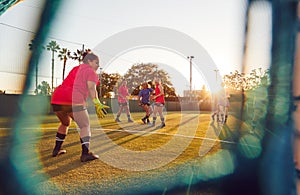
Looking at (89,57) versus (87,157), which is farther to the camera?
(89,57)

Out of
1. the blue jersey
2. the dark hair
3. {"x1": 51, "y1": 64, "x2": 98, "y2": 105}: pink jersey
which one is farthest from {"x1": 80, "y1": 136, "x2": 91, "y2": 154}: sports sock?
the blue jersey

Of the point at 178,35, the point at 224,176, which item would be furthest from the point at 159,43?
the point at 224,176

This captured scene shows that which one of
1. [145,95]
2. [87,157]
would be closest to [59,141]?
[87,157]

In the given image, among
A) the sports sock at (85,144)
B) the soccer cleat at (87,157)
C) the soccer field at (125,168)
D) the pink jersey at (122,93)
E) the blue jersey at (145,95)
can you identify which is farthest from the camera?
the pink jersey at (122,93)

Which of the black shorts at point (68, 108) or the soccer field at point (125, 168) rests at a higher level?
the black shorts at point (68, 108)

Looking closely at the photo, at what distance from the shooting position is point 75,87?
145 inches

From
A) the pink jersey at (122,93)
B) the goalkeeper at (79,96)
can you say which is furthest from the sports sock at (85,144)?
the pink jersey at (122,93)

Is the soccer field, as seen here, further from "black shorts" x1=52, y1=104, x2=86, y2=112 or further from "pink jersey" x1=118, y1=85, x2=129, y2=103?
"pink jersey" x1=118, y1=85, x2=129, y2=103

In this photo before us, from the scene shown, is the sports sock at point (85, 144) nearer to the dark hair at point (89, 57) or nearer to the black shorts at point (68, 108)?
the black shorts at point (68, 108)

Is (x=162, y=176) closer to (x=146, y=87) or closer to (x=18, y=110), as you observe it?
(x=146, y=87)

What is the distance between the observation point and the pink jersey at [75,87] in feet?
12.0

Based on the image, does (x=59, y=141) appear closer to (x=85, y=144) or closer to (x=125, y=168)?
(x=85, y=144)

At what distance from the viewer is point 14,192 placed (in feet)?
7.45

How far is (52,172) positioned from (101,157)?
1.02 metres
